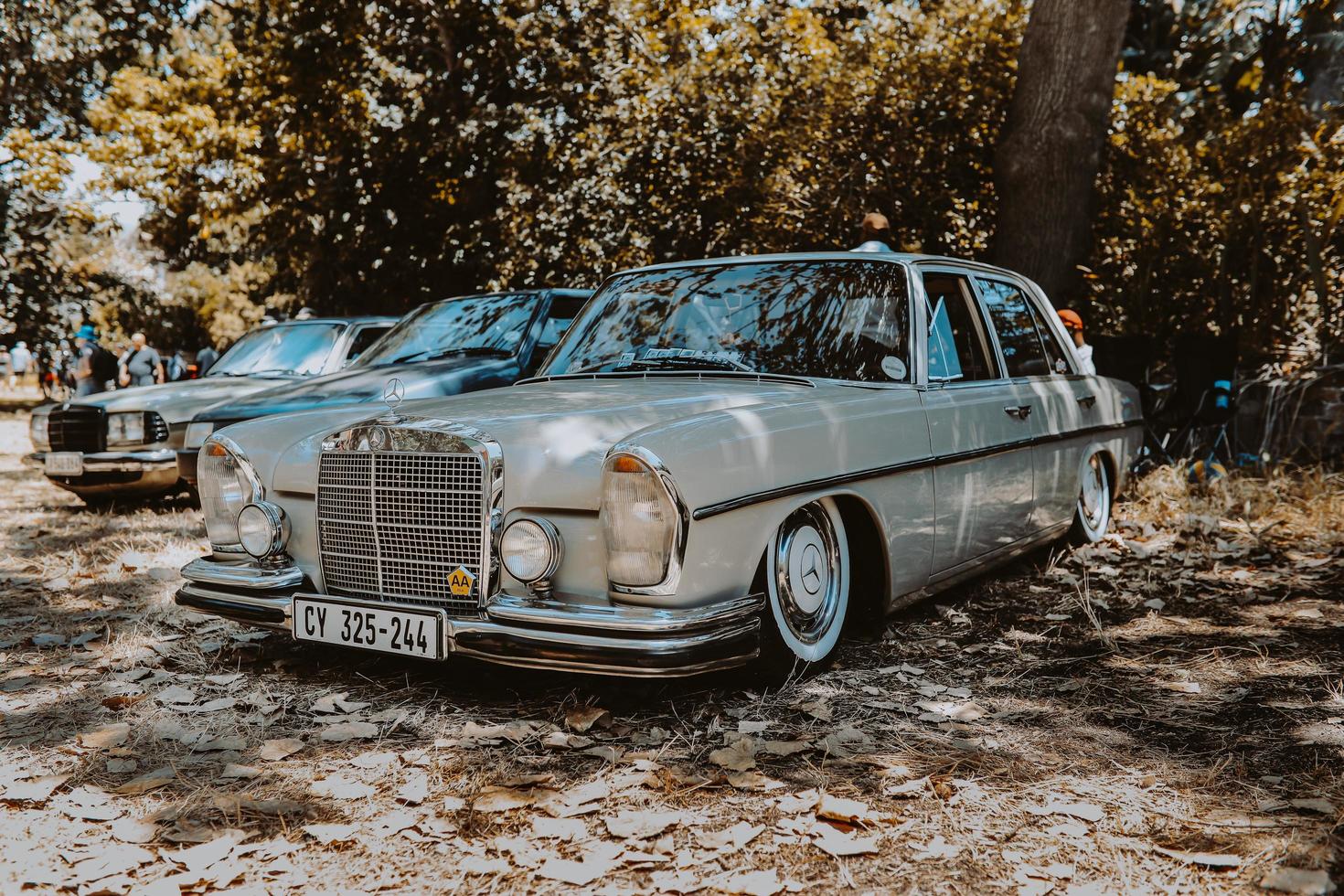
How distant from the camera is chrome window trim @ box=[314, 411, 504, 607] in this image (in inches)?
129

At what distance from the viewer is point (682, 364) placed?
424 cm

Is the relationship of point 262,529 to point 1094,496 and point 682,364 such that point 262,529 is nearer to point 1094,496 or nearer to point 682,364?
point 682,364

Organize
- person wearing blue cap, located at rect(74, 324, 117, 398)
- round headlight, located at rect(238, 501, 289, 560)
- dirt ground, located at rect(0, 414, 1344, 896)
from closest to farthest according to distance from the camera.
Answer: dirt ground, located at rect(0, 414, 1344, 896) → round headlight, located at rect(238, 501, 289, 560) → person wearing blue cap, located at rect(74, 324, 117, 398)

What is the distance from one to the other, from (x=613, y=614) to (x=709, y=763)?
51 centimetres

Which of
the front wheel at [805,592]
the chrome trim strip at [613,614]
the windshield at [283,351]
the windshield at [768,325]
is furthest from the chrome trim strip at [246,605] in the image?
the windshield at [283,351]

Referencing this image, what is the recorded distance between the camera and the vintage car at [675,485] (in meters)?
3.12

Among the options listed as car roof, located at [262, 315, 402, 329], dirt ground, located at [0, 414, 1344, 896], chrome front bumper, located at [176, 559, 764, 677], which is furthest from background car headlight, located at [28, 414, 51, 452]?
chrome front bumper, located at [176, 559, 764, 677]

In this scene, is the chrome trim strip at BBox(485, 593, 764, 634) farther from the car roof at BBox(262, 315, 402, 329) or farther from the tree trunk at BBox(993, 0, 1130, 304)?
the tree trunk at BBox(993, 0, 1130, 304)

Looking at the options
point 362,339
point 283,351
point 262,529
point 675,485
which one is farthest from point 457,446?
point 283,351

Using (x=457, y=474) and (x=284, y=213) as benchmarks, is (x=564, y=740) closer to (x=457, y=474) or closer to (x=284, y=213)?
(x=457, y=474)

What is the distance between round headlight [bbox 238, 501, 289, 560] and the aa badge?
79cm

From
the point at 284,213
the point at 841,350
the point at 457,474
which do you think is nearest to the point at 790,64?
the point at 284,213

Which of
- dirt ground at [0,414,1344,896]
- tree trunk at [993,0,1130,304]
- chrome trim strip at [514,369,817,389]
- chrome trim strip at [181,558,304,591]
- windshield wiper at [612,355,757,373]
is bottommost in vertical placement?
dirt ground at [0,414,1344,896]

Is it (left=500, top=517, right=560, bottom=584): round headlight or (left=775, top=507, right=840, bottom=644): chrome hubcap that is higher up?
(left=500, top=517, right=560, bottom=584): round headlight
